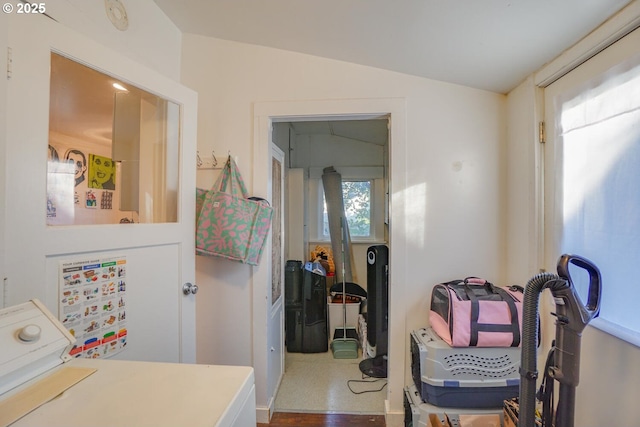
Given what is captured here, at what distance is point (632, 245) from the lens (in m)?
0.95

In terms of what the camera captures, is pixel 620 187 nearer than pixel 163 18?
Yes

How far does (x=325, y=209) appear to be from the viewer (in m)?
3.46

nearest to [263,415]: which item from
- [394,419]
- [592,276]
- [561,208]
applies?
[394,419]

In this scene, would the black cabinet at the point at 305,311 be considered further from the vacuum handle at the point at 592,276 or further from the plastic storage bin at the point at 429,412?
the vacuum handle at the point at 592,276

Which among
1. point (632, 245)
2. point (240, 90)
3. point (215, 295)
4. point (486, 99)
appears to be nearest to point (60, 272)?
point (215, 295)

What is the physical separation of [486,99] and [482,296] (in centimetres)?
121

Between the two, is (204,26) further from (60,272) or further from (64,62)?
(60,272)

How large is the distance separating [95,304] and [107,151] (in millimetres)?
681

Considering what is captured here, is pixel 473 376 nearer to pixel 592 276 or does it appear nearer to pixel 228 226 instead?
pixel 592 276

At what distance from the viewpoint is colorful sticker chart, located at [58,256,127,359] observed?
992 mm

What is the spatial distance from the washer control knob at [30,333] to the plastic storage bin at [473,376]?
155cm

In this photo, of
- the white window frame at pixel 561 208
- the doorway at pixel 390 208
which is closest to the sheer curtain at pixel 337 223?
the doorway at pixel 390 208

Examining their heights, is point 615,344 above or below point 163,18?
below

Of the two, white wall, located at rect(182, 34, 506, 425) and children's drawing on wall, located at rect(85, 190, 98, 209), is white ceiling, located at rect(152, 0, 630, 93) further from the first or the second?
children's drawing on wall, located at rect(85, 190, 98, 209)
